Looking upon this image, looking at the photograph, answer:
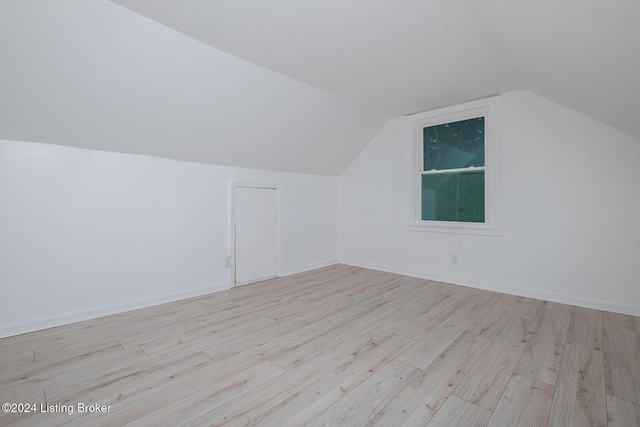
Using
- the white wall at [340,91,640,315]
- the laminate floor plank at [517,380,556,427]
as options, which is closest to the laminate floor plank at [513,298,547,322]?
the white wall at [340,91,640,315]

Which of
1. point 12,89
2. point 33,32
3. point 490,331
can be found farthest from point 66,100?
point 490,331

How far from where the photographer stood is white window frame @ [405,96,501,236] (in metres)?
3.21

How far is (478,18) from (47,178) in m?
3.39

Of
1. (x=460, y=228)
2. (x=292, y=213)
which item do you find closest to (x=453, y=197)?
(x=460, y=228)

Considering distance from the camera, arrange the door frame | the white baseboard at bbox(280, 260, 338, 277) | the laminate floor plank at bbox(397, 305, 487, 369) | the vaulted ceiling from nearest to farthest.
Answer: the vaulted ceiling, the laminate floor plank at bbox(397, 305, 487, 369), the door frame, the white baseboard at bbox(280, 260, 338, 277)

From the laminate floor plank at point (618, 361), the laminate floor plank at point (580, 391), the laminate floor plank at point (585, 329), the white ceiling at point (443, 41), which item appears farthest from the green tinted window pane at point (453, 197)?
the laminate floor plank at point (580, 391)

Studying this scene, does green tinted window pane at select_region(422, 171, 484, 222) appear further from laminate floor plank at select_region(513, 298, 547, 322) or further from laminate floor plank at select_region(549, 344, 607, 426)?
laminate floor plank at select_region(549, 344, 607, 426)

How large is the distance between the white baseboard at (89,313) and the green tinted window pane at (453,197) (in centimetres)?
297

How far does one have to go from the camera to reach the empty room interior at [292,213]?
58.6 inches

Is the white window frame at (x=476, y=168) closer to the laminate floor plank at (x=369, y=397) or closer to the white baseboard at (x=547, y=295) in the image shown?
the white baseboard at (x=547, y=295)

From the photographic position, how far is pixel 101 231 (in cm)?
251

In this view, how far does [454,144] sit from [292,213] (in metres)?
2.34

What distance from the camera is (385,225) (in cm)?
418

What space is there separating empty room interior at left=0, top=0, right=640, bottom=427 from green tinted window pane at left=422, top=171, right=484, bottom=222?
28 millimetres
